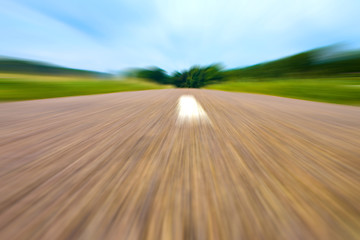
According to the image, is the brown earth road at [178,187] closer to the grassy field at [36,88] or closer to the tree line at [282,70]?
the grassy field at [36,88]

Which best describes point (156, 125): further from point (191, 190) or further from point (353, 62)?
point (353, 62)

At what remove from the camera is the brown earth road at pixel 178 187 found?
0.40 metres

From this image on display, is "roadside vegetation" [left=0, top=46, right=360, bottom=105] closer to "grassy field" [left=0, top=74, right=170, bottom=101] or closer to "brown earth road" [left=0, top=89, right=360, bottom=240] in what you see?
"grassy field" [left=0, top=74, right=170, bottom=101]

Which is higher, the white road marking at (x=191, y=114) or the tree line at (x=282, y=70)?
the tree line at (x=282, y=70)

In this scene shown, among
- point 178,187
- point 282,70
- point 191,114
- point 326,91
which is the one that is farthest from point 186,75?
point 178,187

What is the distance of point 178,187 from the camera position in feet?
1.78

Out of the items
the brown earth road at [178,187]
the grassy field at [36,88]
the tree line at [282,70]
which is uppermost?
the tree line at [282,70]

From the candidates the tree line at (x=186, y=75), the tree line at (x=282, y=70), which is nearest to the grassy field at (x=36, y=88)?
the tree line at (x=282, y=70)

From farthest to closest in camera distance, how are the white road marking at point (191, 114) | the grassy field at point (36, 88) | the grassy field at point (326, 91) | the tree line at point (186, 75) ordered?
the tree line at point (186, 75)
the grassy field at point (326, 91)
the grassy field at point (36, 88)
the white road marking at point (191, 114)

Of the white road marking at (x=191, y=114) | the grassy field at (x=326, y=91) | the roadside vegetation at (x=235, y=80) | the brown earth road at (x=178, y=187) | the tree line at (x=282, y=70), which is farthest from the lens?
the tree line at (x=282, y=70)

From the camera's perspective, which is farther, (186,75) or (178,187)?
(186,75)

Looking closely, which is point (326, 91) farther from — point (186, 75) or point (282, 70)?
point (186, 75)

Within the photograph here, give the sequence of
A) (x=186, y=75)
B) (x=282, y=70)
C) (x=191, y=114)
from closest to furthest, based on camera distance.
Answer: (x=191, y=114) → (x=282, y=70) → (x=186, y=75)

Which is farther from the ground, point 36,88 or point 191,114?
point 191,114
